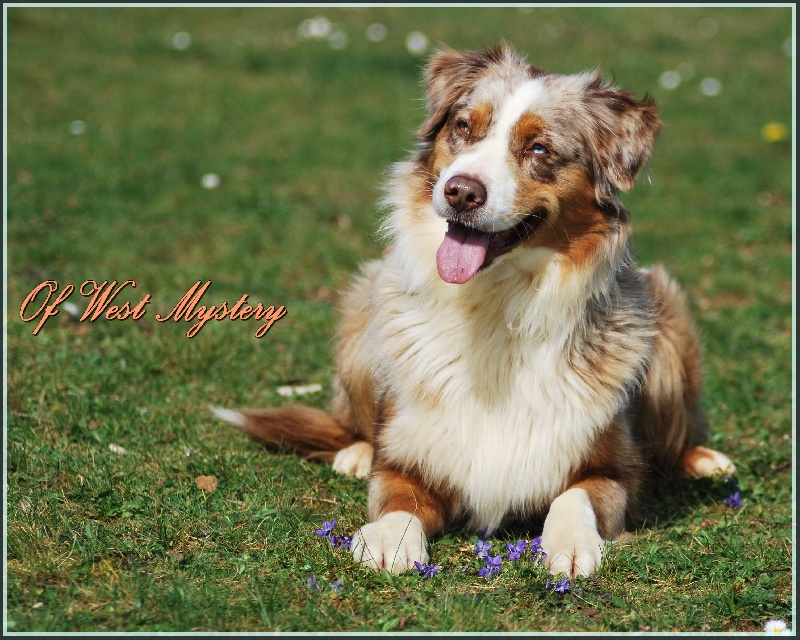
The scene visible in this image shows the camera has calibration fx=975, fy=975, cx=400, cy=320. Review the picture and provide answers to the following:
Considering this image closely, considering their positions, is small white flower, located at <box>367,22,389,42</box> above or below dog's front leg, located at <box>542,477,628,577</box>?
above

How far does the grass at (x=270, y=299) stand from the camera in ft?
12.0

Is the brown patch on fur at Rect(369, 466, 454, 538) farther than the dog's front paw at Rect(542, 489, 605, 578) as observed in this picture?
Yes

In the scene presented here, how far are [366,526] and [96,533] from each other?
1.08 m

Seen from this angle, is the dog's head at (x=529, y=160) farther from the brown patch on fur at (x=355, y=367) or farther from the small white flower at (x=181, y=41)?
the small white flower at (x=181, y=41)

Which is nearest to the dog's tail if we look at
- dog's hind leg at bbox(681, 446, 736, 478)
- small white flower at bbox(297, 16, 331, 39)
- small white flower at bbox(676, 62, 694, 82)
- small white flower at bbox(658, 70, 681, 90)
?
dog's hind leg at bbox(681, 446, 736, 478)

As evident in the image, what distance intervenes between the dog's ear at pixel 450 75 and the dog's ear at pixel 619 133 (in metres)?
0.51

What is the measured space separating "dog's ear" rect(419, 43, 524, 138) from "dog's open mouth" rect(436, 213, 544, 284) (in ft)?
2.16

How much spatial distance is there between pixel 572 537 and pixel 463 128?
5.90ft

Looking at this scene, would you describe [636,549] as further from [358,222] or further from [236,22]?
[236,22]

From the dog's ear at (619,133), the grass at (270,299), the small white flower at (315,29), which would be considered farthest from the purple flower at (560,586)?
the small white flower at (315,29)

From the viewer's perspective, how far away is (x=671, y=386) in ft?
17.0

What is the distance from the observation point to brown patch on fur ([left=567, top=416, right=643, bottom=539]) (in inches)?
166

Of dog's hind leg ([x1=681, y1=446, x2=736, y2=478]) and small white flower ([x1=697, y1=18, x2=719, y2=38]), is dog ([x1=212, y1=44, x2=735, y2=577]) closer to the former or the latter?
dog's hind leg ([x1=681, y1=446, x2=736, y2=478])

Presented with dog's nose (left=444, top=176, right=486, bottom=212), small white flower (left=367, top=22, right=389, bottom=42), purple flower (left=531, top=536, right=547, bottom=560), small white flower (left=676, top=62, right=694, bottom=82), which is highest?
small white flower (left=676, top=62, right=694, bottom=82)
